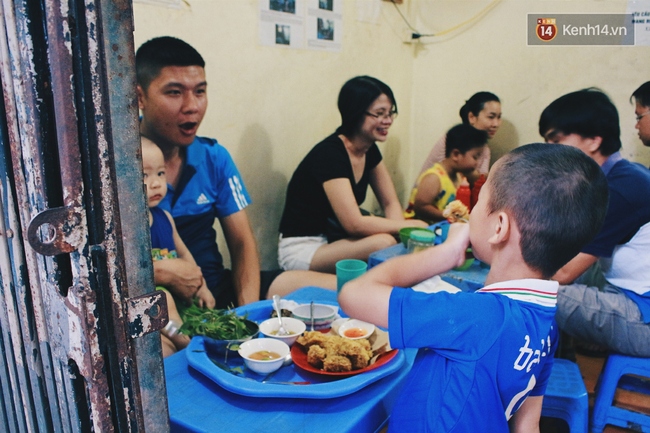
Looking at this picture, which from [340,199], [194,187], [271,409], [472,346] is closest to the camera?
[472,346]

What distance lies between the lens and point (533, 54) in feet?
14.6

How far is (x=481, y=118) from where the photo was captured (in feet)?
14.3

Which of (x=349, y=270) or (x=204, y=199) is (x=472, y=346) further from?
(x=204, y=199)

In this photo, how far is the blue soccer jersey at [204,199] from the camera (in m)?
2.40

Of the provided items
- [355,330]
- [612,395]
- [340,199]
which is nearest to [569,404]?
[612,395]

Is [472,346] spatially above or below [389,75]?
below

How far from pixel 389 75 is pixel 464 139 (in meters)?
1.24

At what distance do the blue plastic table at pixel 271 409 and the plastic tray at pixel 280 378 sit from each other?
3 cm

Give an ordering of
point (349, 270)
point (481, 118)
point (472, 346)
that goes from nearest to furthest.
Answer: point (472, 346) → point (349, 270) → point (481, 118)

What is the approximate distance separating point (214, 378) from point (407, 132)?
4.29 meters

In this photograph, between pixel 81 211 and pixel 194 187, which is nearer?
pixel 81 211

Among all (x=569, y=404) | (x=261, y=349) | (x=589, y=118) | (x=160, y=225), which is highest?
(x=589, y=118)

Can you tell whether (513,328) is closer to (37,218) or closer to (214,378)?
(214,378)

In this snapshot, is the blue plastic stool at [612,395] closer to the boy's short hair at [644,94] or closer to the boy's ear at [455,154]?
the boy's short hair at [644,94]
